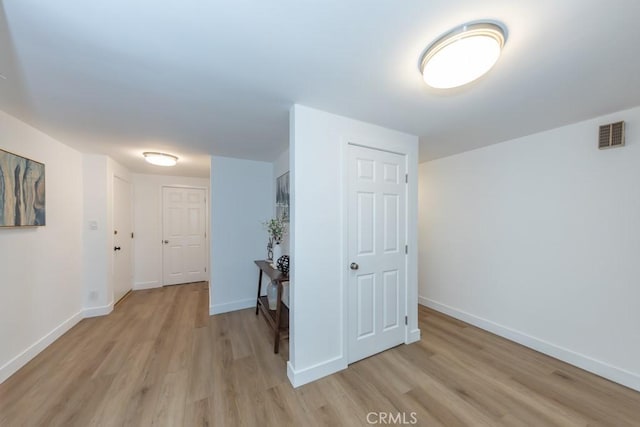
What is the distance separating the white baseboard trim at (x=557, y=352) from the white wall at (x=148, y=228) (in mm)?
5360

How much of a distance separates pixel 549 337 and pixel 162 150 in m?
4.98

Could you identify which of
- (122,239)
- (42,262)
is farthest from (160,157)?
(122,239)

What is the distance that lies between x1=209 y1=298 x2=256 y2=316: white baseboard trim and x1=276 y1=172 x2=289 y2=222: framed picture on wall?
4.83 feet

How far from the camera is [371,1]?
93 cm

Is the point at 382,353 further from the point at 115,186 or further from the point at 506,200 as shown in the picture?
the point at 115,186

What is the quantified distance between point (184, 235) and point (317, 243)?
4034 mm

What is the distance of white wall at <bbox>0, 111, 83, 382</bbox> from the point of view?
1.92 m

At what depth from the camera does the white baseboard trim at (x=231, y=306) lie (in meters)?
3.21

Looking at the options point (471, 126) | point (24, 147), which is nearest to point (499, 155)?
point (471, 126)

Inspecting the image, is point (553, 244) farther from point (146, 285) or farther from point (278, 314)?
point (146, 285)

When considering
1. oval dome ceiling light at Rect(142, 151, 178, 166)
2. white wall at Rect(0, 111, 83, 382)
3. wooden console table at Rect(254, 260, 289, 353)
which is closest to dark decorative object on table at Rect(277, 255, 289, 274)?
wooden console table at Rect(254, 260, 289, 353)

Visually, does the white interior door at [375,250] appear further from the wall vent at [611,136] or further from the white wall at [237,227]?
the white wall at [237,227]

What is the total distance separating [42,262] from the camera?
2.32 metres

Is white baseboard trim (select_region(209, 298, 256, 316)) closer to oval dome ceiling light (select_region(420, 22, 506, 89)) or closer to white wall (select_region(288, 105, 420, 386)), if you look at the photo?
white wall (select_region(288, 105, 420, 386))
